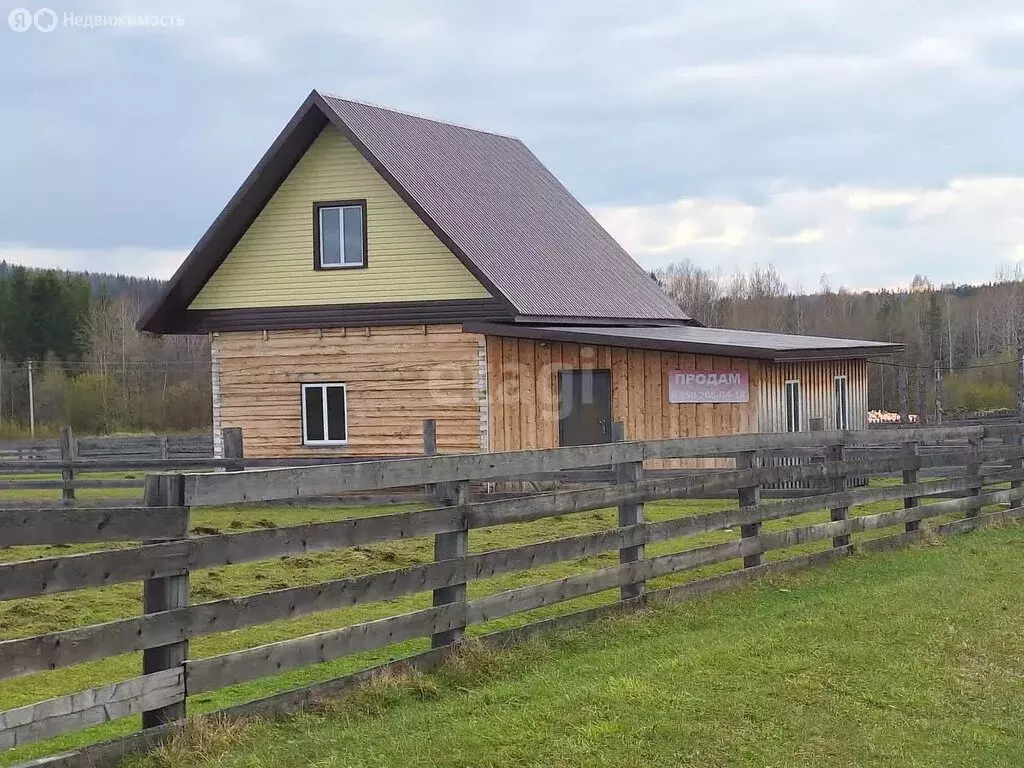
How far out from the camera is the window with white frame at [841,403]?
25078mm

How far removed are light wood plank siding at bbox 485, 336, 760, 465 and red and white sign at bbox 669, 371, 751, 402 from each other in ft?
0.44

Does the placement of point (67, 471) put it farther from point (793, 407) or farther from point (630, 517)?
point (630, 517)

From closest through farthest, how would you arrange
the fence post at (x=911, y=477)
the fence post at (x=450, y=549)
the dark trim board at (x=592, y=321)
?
1. the fence post at (x=450, y=549)
2. the fence post at (x=911, y=477)
3. the dark trim board at (x=592, y=321)

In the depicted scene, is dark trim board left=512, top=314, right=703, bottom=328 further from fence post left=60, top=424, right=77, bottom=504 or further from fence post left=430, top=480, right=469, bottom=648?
fence post left=430, top=480, right=469, bottom=648

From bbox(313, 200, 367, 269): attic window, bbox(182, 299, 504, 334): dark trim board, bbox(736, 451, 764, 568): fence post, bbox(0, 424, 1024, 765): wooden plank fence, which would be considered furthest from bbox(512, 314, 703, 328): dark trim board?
bbox(736, 451, 764, 568): fence post

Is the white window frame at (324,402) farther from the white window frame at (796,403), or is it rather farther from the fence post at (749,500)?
the fence post at (749,500)

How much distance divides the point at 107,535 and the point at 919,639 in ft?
17.3

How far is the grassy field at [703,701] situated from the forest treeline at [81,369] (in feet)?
217

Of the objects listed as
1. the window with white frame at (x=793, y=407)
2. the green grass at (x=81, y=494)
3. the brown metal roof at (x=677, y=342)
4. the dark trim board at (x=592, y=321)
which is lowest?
the green grass at (x=81, y=494)

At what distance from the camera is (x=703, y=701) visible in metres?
6.50

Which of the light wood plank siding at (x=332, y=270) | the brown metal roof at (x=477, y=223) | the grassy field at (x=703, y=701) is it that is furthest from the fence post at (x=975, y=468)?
the light wood plank siding at (x=332, y=270)

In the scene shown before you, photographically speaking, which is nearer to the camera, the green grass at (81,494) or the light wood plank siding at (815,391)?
the green grass at (81,494)

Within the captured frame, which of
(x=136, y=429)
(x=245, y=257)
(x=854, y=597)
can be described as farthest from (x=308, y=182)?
(x=136, y=429)

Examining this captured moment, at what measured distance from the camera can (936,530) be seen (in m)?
13.6
